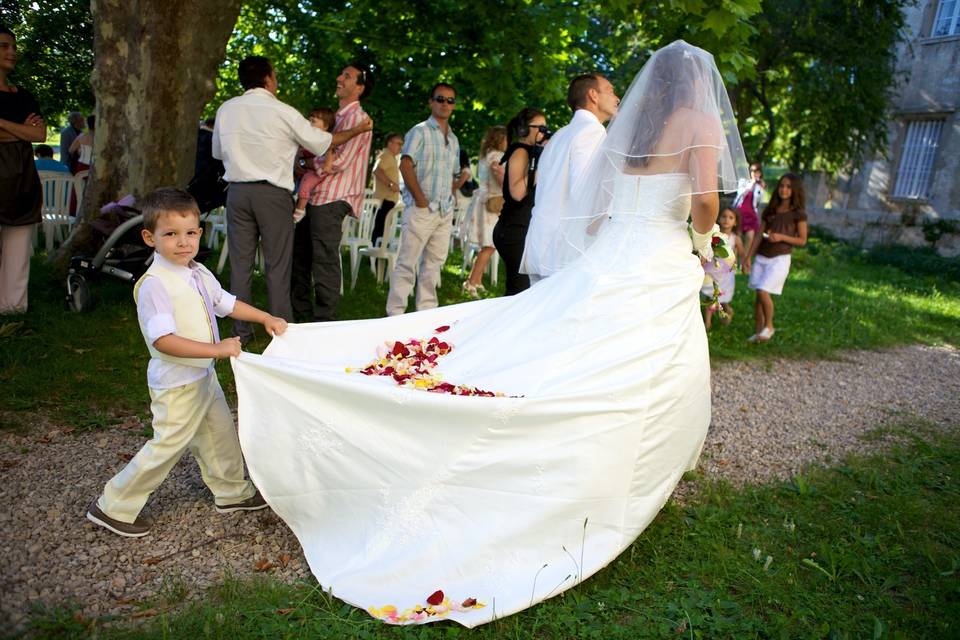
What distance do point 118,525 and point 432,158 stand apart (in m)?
4.91

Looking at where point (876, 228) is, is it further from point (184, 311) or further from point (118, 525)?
point (118, 525)

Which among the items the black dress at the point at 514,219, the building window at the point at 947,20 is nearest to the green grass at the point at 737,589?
the black dress at the point at 514,219

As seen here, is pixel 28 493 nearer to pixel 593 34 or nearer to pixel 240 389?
pixel 240 389

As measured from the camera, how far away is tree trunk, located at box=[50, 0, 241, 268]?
7.66 m

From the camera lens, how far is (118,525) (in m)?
3.64

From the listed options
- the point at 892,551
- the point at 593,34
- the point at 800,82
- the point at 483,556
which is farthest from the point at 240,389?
the point at 800,82

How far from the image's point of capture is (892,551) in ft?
13.1

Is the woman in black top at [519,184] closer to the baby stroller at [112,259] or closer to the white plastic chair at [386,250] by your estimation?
the baby stroller at [112,259]

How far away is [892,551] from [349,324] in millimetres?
3209

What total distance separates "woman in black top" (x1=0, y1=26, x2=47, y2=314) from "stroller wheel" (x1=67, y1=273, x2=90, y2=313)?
0.38m

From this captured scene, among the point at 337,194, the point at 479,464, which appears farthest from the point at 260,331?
the point at 479,464

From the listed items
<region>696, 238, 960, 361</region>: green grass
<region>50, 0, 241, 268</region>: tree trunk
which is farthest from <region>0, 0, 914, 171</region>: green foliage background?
<region>696, 238, 960, 361</region>: green grass

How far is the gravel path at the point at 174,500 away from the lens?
3263 millimetres

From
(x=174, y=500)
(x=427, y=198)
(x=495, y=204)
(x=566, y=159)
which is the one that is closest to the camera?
(x=174, y=500)
